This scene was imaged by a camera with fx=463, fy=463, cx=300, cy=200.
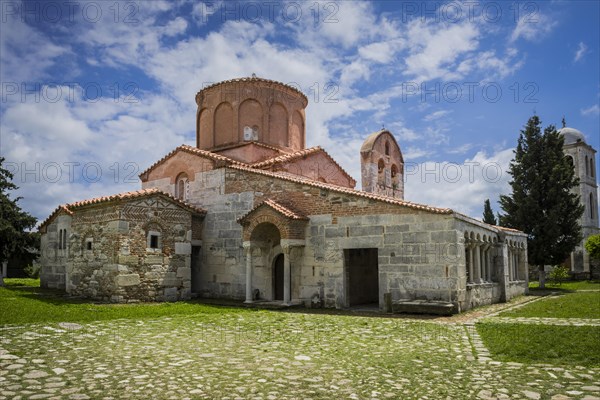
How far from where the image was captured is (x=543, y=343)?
7281 mm

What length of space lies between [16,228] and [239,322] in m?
15.4

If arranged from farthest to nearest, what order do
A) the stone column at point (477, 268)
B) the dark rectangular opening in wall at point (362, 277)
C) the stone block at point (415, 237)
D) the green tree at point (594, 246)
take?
the green tree at point (594, 246)
the dark rectangular opening in wall at point (362, 277)
the stone column at point (477, 268)
the stone block at point (415, 237)

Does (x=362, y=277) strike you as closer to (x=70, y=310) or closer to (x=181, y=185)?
(x=181, y=185)

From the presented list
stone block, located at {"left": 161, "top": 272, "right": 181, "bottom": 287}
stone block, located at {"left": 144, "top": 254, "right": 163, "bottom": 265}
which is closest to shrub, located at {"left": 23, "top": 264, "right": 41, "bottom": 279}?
stone block, located at {"left": 161, "top": 272, "right": 181, "bottom": 287}

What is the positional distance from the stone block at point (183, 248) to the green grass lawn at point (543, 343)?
378 inches

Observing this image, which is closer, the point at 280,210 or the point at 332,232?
the point at 332,232

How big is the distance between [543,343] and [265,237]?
944 cm

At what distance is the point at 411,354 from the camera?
262 inches

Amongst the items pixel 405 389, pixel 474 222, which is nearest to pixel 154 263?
pixel 474 222

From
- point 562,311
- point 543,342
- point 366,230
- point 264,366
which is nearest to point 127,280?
point 366,230

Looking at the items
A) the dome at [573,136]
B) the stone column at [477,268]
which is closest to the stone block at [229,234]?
the stone column at [477,268]

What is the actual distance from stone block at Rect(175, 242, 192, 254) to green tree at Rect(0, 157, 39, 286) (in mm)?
8897

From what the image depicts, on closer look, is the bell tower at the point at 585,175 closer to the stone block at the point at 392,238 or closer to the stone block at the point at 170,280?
the stone block at the point at 392,238

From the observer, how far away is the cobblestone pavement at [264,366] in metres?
4.71
